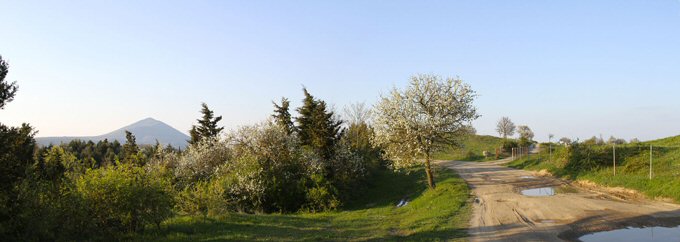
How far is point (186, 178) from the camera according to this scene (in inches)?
1310

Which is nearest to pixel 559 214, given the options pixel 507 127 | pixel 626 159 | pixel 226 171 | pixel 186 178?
pixel 626 159

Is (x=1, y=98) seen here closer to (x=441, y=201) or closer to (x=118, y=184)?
(x=118, y=184)

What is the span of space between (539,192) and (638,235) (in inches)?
469

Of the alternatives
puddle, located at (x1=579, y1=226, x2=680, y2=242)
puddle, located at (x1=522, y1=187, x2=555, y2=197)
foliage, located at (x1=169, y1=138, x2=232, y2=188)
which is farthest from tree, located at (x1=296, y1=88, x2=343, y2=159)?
puddle, located at (x1=579, y1=226, x2=680, y2=242)

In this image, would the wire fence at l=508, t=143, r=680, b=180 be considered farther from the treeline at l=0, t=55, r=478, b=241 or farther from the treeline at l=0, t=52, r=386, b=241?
the treeline at l=0, t=52, r=386, b=241

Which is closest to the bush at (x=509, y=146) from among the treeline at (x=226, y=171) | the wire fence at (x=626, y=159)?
the treeline at (x=226, y=171)

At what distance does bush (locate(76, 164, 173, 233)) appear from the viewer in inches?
572

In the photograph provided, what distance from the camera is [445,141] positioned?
27.8 m

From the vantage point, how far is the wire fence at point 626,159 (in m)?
23.8

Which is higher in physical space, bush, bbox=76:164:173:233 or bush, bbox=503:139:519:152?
bush, bbox=503:139:519:152

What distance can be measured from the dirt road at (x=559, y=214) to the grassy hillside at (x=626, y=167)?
143cm

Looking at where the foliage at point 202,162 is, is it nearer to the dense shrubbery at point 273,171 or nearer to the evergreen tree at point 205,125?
the dense shrubbery at point 273,171

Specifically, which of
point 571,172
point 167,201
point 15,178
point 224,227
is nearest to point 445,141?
point 571,172

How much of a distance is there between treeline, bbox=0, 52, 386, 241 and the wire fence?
49.1ft
